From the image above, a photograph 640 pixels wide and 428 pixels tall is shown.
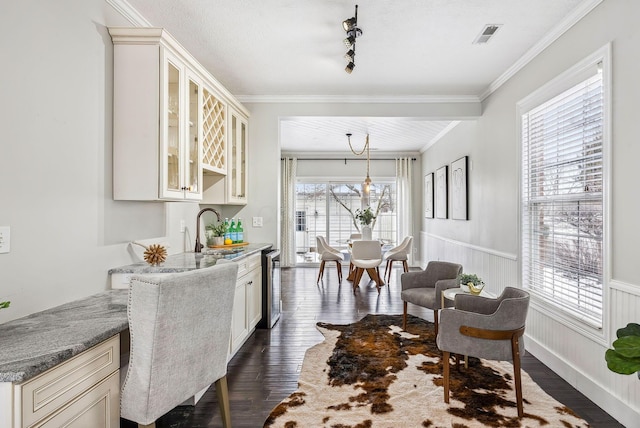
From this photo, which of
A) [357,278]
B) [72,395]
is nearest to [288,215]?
[357,278]

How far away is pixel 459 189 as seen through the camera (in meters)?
5.30

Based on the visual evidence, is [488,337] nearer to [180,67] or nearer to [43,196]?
[43,196]

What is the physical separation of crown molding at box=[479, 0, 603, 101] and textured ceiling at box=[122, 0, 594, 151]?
24mm

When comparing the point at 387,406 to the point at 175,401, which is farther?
the point at 387,406

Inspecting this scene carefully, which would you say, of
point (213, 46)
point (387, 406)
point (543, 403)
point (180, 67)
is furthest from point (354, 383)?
point (213, 46)

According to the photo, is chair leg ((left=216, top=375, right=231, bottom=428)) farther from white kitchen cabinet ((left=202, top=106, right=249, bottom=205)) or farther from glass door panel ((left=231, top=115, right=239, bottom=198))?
glass door panel ((left=231, top=115, right=239, bottom=198))

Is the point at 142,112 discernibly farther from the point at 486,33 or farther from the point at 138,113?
the point at 486,33

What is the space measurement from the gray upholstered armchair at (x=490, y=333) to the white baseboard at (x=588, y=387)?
598 mm

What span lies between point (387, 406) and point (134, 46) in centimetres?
290

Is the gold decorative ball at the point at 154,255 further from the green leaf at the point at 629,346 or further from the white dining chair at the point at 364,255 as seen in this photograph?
the white dining chair at the point at 364,255

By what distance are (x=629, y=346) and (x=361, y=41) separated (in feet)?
8.88

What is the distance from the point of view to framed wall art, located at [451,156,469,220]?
504cm

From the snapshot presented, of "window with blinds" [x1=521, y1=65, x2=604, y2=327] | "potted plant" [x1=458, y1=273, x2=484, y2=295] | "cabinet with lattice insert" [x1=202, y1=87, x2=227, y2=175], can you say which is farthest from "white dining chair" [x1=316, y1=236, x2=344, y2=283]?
"potted plant" [x1=458, y1=273, x2=484, y2=295]

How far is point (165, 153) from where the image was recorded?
2.41 meters
